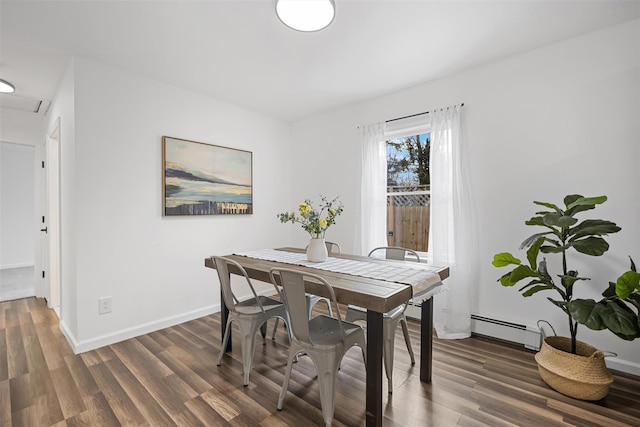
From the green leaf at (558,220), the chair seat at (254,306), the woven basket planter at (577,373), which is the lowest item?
the woven basket planter at (577,373)

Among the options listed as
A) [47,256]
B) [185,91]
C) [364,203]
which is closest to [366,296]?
[364,203]

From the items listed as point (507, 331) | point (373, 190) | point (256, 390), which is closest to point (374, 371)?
point (256, 390)

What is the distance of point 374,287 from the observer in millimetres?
1630

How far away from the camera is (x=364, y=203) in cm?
351

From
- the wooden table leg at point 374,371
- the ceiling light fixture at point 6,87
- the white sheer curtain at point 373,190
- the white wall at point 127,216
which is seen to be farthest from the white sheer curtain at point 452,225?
the ceiling light fixture at point 6,87

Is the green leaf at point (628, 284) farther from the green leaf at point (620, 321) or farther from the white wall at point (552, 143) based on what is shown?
the white wall at point (552, 143)

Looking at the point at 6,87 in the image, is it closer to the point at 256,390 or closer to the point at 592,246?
the point at 256,390

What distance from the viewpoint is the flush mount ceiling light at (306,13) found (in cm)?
172

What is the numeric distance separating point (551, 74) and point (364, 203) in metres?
2.06

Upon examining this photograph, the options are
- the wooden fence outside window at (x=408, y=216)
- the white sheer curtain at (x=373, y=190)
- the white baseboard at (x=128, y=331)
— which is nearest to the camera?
the white baseboard at (x=128, y=331)

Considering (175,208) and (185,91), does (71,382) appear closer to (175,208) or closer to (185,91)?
(175,208)

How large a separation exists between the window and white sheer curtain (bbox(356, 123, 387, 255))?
15cm

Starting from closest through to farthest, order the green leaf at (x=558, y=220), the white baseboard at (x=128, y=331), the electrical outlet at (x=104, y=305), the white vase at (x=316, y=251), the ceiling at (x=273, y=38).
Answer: the green leaf at (x=558, y=220) < the ceiling at (x=273, y=38) < the white vase at (x=316, y=251) < the white baseboard at (x=128, y=331) < the electrical outlet at (x=104, y=305)

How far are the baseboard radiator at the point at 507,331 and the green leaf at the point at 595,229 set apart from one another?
1.03m
